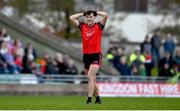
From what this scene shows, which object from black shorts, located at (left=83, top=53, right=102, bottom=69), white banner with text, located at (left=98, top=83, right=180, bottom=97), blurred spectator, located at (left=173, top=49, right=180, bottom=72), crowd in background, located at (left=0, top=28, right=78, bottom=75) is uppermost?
black shorts, located at (left=83, top=53, right=102, bottom=69)

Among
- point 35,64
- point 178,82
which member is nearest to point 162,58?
point 178,82

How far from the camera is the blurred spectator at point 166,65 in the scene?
35906mm

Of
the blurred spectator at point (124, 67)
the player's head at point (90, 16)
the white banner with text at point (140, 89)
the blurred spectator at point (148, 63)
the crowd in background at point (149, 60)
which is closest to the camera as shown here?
the player's head at point (90, 16)

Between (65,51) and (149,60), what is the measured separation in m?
4.15

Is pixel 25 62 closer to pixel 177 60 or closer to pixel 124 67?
pixel 124 67

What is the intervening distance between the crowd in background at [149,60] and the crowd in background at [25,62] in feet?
6.38

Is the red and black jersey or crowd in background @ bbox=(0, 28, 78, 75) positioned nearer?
the red and black jersey

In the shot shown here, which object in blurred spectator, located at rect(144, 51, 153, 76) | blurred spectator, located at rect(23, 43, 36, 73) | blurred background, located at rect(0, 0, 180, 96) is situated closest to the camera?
blurred background, located at rect(0, 0, 180, 96)

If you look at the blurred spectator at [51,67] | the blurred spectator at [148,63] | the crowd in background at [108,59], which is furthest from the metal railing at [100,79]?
the blurred spectator at [148,63]

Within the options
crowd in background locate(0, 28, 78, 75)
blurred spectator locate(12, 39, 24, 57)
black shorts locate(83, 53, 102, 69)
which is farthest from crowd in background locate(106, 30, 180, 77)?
black shorts locate(83, 53, 102, 69)

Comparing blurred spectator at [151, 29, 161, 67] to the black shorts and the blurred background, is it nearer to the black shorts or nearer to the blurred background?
the blurred background

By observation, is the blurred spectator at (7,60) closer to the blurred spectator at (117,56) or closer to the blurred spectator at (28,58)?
the blurred spectator at (28,58)

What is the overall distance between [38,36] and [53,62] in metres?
4.52

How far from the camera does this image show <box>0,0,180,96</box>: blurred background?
1324 inches
